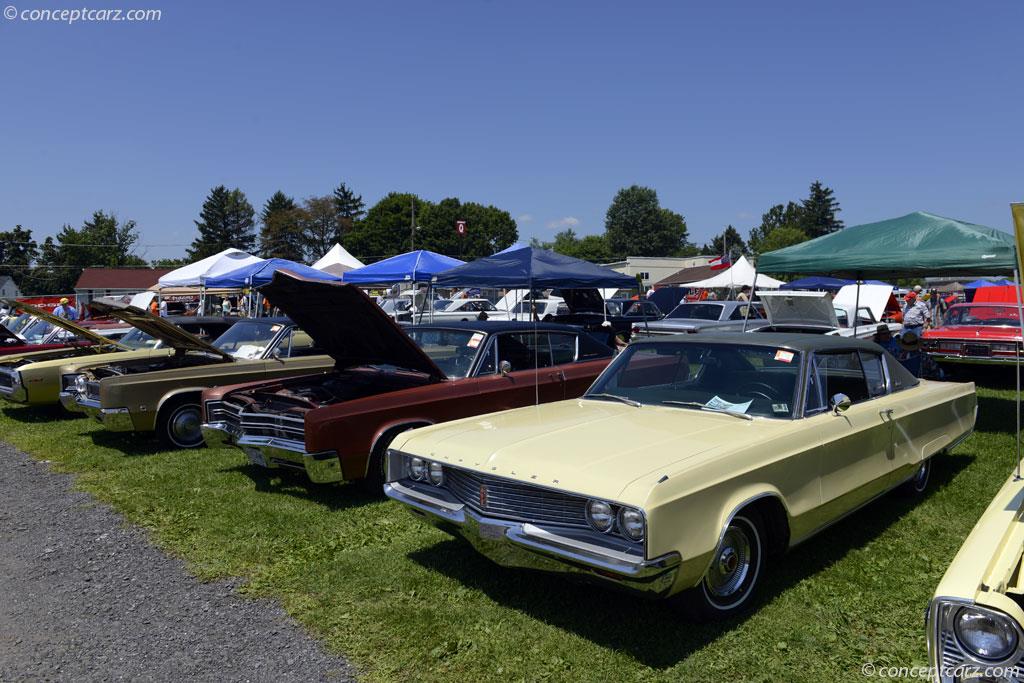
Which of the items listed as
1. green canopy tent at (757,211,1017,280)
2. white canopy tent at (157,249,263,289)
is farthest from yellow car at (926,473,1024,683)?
white canopy tent at (157,249,263,289)

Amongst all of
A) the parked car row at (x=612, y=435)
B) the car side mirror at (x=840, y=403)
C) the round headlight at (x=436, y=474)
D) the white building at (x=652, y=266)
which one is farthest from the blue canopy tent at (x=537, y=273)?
the white building at (x=652, y=266)

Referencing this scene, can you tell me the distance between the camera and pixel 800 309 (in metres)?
14.2

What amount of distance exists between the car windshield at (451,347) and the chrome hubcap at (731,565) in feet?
11.1

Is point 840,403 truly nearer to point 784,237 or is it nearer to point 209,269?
point 209,269

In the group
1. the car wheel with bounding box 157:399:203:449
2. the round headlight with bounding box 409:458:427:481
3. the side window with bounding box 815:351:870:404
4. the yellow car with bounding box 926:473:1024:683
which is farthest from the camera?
the car wheel with bounding box 157:399:203:449

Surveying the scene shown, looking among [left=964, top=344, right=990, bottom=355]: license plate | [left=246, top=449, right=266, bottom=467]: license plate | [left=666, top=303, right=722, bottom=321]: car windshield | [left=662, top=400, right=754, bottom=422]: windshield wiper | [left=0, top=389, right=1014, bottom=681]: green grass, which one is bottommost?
[left=0, top=389, right=1014, bottom=681]: green grass

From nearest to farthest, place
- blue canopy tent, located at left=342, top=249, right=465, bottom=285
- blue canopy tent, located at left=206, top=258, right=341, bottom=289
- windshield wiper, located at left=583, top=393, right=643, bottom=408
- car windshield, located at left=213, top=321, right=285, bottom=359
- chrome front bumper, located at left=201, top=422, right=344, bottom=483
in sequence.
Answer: windshield wiper, located at left=583, top=393, right=643, bottom=408
chrome front bumper, located at left=201, top=422, right=344, bottom=483
car windshield, located at left=213, top=321, right=285, bottom=359
blue canopy tent, located at left=342, top=249, right=465, bottom=285
blue canopy tent, located at left=206, top=258, right=341, bottom=289

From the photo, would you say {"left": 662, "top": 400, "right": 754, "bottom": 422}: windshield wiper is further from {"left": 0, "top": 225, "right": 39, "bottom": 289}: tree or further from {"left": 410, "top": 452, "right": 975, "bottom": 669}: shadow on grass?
{"left": 0, "top": 225, "right": 39, "bottom": 289}: tree

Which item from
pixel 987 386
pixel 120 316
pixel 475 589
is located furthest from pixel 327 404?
pixel 987 386

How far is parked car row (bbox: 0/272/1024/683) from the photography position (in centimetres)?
317

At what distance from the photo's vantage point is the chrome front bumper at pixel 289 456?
215 inches

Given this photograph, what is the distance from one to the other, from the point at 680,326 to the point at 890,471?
11.5m

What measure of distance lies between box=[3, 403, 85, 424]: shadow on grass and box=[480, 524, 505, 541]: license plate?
8.95 metres

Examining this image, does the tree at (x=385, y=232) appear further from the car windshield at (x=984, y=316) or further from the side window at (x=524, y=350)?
the side window at (x=524, y=350)
